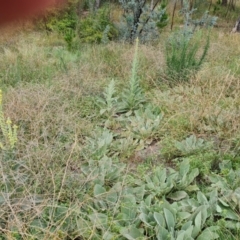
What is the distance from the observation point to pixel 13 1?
3.76ft

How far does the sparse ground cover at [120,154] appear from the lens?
5.19 feet

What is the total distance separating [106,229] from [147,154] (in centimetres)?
85

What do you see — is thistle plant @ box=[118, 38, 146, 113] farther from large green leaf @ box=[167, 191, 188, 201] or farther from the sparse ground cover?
large green leaf @ box=[167, 191, 188, 201]

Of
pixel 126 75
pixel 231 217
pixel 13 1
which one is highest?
pixel 13 1

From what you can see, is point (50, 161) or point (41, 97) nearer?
point (50, 161)

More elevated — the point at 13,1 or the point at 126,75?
the point at 13,1

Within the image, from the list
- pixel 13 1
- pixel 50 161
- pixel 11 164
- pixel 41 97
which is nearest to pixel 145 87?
pixel 41 97

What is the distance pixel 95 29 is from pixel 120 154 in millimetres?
4152

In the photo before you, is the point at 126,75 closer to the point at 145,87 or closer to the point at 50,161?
the point at 145,87

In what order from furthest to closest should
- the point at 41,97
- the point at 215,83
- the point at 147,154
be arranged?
the point at 215,83 < the point at 41,97 < the point at 147,154

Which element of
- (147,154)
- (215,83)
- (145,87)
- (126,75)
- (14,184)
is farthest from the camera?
(126,75)

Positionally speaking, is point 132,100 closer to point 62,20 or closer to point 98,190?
point 98,190

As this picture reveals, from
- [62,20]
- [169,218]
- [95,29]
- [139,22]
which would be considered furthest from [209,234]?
[62,20]

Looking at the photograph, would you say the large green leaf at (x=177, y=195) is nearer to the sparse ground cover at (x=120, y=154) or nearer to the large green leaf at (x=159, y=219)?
the sparse ground cover at (x=120, y=154)
